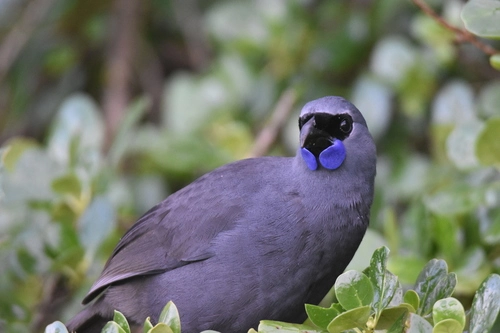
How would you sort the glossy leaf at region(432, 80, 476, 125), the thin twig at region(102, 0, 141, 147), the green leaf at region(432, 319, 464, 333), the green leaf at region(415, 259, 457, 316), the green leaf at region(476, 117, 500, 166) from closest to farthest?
the green leaf at region(432, 319, 464, 333) < the green leaf at region(415, 259, 457, 316) < the green leaf at region(476, 117, 500, 166) < the glossy leaf at region(432, 80, 476, 125) < the thin twig at region(102, 0, 141, 147)

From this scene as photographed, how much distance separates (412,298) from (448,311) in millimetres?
→ 194

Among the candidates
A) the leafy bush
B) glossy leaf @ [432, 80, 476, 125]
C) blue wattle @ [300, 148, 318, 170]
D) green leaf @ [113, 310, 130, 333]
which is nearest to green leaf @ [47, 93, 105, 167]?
blue wattle @ [300, 148, 318, 170]

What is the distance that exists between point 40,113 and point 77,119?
2185mm

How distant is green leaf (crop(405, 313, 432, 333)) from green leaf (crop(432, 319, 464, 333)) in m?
0.06

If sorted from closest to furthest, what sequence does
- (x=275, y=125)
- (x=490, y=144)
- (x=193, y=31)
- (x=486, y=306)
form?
(x=486, y=306)
(x=490, y=144)
(x=275, y=125)
(x=193, y=31)

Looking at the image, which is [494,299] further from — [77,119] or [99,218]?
[77,119]

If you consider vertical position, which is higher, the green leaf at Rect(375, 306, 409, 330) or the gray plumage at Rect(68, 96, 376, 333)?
the gray plumage at Rect(68, 96, 376, 333)

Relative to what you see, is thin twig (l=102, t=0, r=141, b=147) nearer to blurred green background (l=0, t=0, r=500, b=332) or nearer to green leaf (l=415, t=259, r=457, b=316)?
blurred green background (l=0, t=0, r=500, b=332)

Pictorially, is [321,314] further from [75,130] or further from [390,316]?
[75,130]

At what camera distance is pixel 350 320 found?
211cm

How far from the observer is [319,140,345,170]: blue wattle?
9.30 feet

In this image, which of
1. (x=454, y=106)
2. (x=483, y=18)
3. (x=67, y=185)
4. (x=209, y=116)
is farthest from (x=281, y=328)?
(x=209, y=116)

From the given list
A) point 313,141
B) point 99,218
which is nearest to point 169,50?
point 99,218

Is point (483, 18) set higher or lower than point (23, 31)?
lower
